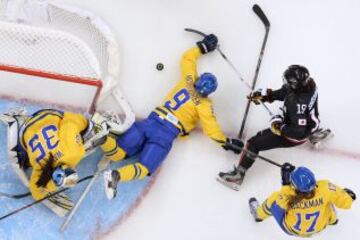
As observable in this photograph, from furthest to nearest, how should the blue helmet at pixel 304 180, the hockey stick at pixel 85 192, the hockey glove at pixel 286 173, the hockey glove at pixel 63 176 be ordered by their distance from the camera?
1. the hockey stick at pixel 85 192
2. the hockey glove at pixel 286 173
3. the hockey glove at pixel 63 176
4. the blue helmet at pixel 304 180

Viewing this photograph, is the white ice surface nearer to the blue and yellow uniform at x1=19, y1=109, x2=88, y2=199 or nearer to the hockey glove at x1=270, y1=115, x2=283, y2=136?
the hockey glove at x1=270, y1=115, x2=283, y2=136

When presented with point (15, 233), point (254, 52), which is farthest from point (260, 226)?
point (15, 233)

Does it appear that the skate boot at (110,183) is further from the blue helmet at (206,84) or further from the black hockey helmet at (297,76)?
the black hockey helmet at (297,76)

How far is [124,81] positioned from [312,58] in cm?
124

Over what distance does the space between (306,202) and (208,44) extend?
1.24 m

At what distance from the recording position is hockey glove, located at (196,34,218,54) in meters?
3.72

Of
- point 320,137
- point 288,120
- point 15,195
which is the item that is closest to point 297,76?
point 288,120

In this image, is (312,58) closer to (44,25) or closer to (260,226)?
(260,226)

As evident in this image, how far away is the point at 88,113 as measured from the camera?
371cm

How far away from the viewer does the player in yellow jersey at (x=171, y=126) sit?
3500mm

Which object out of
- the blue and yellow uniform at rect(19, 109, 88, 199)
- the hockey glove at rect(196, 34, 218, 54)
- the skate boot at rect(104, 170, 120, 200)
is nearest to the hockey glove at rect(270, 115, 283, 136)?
the hockey glove at rect(196, 34, 218, 54)

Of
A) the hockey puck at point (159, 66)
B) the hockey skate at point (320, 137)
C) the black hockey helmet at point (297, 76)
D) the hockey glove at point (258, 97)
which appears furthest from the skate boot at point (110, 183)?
the hockey skate at point (320, 137)

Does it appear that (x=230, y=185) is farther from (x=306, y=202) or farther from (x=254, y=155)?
(x=306, y=202)

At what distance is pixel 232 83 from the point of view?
3.81 metres
